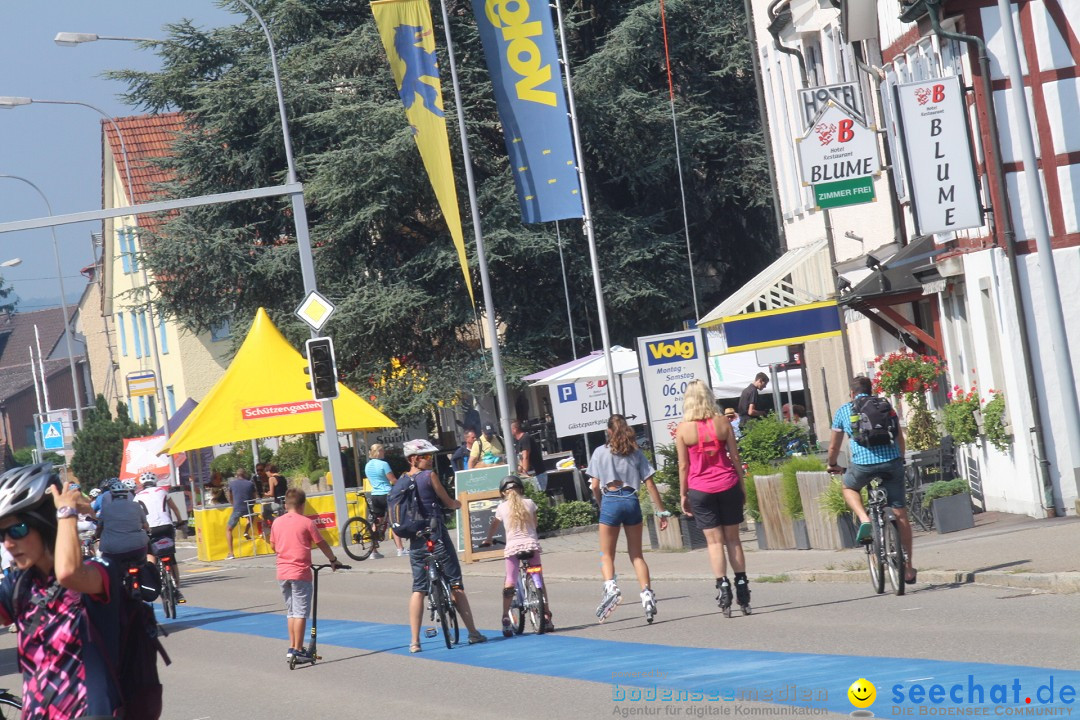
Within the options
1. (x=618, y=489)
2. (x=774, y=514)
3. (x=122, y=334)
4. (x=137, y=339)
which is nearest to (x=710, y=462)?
(x=618, y=489)

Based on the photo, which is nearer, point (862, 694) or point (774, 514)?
point (862, 694)

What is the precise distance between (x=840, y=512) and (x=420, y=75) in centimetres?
1185

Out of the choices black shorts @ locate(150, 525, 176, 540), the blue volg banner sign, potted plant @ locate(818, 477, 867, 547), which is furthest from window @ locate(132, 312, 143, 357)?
potted plant @ locate(818, 477, 867, 547)

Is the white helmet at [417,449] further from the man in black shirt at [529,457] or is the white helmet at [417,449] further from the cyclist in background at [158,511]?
the man in black shirt at [529,457]

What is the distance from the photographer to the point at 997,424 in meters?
19.0

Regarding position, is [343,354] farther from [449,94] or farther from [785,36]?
[785,36]

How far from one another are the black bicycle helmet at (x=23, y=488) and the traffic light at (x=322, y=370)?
18.4 meters

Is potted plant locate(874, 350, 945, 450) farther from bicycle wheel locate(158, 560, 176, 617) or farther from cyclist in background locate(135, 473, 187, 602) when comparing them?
cyclist in background locate(135, 473, 187, 602)

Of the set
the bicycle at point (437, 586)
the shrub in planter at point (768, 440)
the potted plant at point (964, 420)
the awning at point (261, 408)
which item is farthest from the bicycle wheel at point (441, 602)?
the awning at point (261, 408)

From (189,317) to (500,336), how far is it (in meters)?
8.51

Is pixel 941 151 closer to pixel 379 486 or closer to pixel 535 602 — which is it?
pixel 535 602

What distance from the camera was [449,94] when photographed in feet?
126

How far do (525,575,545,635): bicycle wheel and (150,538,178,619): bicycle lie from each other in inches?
300

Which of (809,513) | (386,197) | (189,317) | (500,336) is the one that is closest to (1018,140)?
(809,513)
